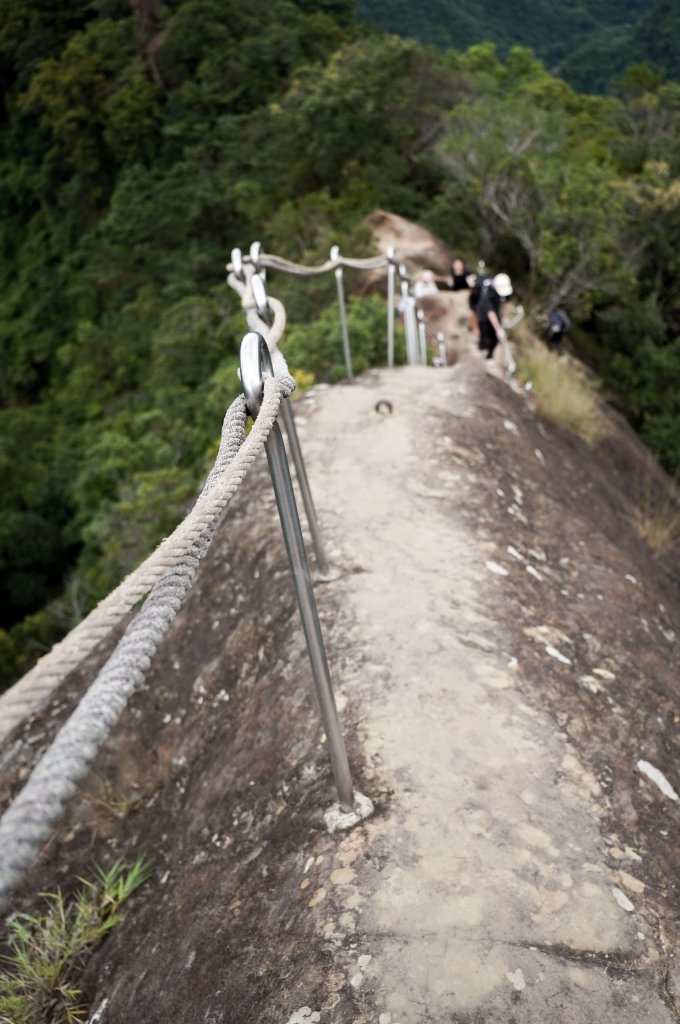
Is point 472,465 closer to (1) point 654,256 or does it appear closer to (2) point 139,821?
(2) point 139,821

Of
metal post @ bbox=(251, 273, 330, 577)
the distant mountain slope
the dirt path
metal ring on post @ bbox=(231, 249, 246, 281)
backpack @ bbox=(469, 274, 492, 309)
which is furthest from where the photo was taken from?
the distant mountain slope

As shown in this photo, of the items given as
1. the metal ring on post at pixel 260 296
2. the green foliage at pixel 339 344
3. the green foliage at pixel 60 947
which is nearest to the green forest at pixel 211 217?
the green foliage at pixel 339 344

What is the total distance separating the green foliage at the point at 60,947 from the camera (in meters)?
1.96

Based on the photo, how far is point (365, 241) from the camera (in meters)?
14.0

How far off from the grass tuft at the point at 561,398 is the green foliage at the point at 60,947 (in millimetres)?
5380

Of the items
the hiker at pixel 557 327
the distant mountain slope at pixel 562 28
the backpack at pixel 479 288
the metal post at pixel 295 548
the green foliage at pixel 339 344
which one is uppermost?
the distant mountain slope at pixel 562 28

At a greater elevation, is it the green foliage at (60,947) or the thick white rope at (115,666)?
the thick white rope at (115,666)

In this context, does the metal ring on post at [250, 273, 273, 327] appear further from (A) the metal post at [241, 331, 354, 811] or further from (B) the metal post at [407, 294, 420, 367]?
(B) the metal post at [407, 294, 420, 367]

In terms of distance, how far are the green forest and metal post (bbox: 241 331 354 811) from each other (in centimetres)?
556

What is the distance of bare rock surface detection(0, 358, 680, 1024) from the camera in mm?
1658

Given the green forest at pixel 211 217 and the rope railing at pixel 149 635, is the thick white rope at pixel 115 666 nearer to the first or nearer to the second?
the rope railing at pixel 149 635

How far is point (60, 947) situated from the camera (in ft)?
7.02

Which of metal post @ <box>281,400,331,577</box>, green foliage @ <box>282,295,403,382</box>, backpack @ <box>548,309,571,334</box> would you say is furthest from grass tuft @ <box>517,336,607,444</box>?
metal post @ <box>281,400,331,577</box>

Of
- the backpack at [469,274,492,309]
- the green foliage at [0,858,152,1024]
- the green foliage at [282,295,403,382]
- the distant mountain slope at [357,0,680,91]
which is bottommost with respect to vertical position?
the green foliage at [0,858,152,1024]
